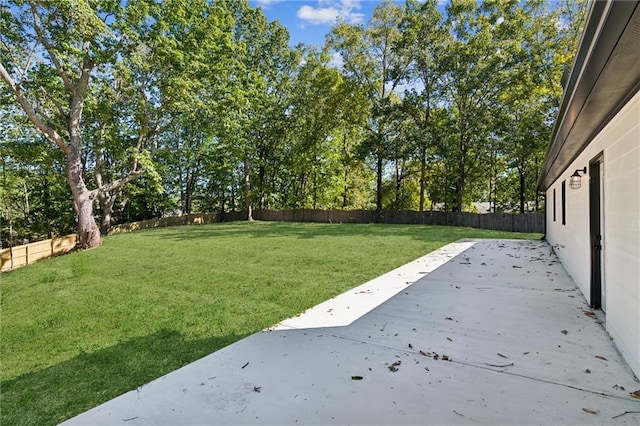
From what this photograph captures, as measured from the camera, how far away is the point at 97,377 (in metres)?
2.76

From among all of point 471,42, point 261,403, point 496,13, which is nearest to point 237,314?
point 261,403

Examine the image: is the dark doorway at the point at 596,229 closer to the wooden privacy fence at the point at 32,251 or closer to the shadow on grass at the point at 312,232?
the shadow on grass at the point at 312,232

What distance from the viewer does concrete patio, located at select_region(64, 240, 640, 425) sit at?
6.85ft

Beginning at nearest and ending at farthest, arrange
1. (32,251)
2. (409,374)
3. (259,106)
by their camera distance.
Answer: (409,374), (32,251), (259,106)

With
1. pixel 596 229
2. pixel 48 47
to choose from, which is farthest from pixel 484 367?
pixel 48 47

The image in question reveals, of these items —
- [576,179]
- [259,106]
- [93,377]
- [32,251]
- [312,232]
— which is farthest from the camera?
[259,106]

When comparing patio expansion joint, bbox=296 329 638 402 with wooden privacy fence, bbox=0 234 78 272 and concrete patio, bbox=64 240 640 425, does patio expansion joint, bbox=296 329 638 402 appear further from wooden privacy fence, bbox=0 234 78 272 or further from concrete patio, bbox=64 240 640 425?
wooden privacy fence, bbox=0 234 78 272

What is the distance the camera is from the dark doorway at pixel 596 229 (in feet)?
13.0

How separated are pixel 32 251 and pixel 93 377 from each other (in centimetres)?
1043

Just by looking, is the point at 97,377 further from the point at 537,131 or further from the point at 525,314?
the point at 537,131

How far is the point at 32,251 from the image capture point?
10562 millimetres

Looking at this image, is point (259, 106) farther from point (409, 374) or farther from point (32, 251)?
point (409, 374)

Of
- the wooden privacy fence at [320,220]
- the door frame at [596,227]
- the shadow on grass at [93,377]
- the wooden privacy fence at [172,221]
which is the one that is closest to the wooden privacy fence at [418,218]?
the wooden privacy fence at [320,220]

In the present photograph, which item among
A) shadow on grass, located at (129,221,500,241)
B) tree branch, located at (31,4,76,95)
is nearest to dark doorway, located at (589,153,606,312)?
shadow on grass, located at (129,221,500,241)
